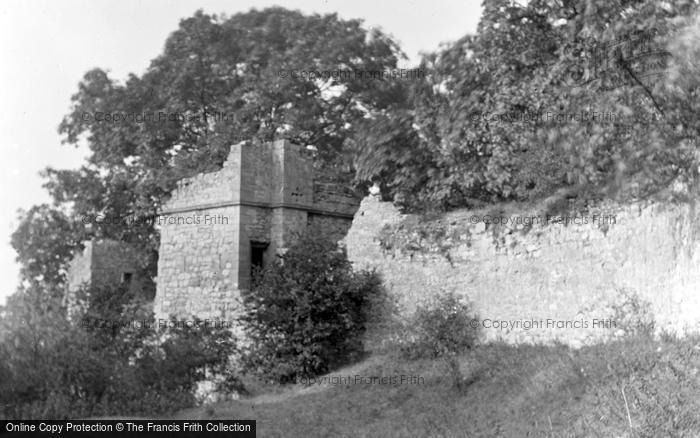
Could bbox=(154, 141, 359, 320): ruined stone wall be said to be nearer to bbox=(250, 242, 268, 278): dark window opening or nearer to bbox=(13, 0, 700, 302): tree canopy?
bbox=(250, 242, 268, 278): dark window opening

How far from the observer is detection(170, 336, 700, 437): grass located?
764 cm

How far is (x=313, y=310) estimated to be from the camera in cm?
1406

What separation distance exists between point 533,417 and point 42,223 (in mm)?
19265

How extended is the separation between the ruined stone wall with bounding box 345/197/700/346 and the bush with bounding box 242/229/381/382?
0.72 metres

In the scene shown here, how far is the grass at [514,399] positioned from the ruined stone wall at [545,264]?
59 centimetres

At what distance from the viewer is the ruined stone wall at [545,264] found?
32.0 ft

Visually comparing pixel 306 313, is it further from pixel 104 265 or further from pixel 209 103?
pixel 209 103

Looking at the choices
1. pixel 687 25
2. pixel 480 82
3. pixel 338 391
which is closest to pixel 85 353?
pixel 338 391

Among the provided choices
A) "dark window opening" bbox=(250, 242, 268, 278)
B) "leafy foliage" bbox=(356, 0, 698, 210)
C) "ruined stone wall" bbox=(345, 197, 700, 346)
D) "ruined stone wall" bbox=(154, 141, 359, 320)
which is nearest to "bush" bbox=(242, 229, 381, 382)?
"ruined stone wall" bbox=(345, 197, 700, 346)

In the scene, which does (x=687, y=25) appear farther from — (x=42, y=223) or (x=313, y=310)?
(x=42, y=223)

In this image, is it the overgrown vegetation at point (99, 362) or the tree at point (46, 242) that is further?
the tree at point (46, 242)

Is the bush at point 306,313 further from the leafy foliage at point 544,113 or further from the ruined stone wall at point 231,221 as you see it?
the leafy foliage at point 544,113
